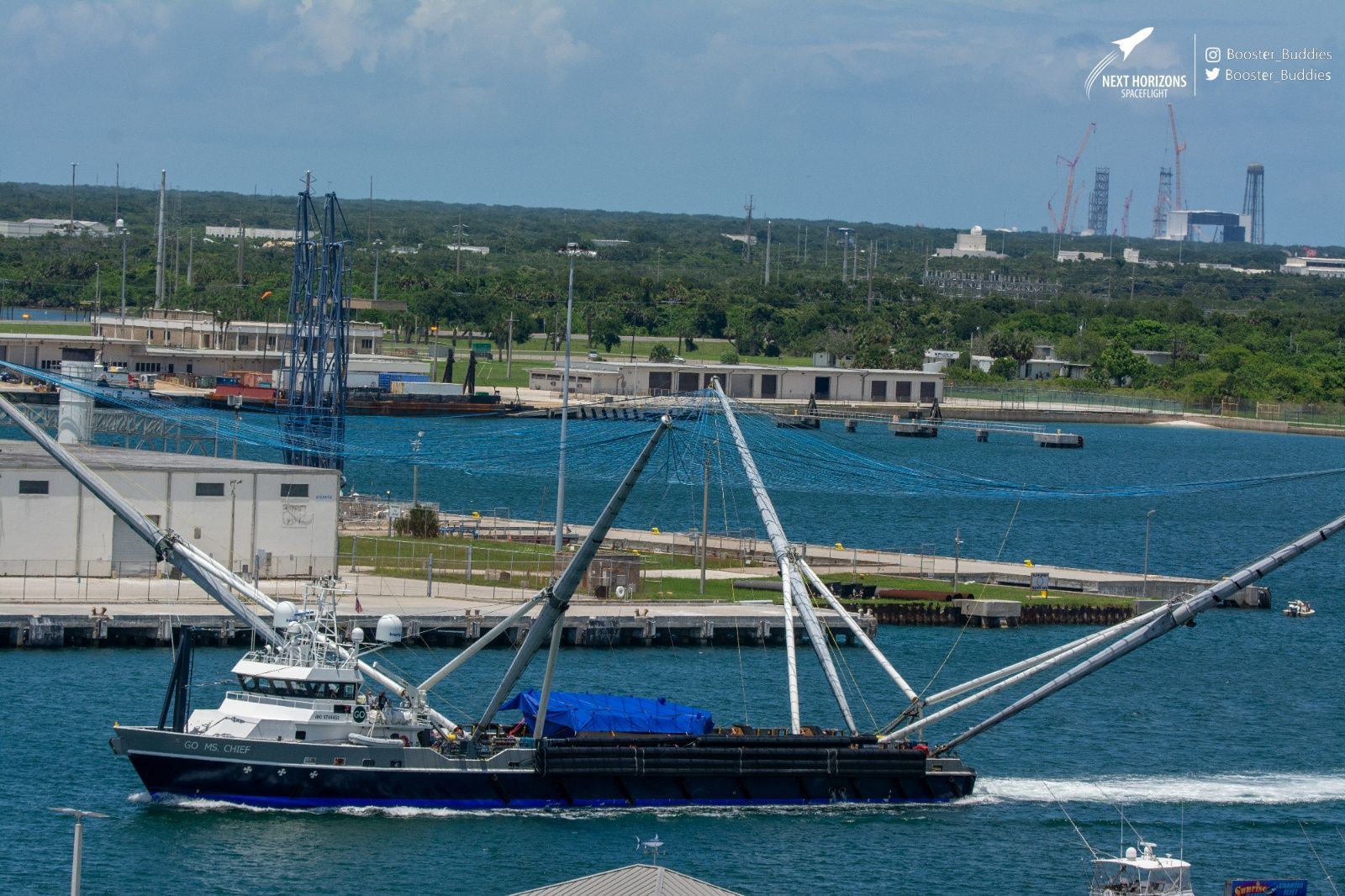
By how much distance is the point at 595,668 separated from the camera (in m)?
68.6

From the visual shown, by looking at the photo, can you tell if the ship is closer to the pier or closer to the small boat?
the small boat

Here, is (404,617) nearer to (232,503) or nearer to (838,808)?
(232,503)

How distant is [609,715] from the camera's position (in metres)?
52.4

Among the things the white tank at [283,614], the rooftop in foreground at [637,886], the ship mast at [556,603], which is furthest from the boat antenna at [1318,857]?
the white tank at [283,614]

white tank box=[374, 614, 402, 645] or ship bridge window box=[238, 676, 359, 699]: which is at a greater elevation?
white tank box=[374, 614, 402, 645]

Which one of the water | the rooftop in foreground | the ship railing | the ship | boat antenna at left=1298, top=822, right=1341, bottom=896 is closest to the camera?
the rooftop in foreground

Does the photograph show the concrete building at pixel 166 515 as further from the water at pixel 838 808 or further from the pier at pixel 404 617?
the water at pixel 838 808

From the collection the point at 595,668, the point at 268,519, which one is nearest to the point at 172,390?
the point at 268,519

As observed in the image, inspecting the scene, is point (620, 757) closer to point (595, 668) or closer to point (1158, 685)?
point (595, 668)

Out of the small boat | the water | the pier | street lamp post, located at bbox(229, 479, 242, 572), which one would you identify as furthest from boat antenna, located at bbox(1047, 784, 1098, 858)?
street lamp post, located at bbox(229, 479, 242, 572)

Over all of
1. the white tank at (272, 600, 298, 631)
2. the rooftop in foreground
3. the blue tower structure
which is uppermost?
the blue tower structure

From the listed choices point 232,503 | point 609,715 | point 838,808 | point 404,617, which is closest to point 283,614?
point 609,715

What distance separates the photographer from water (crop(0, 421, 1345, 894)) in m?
46.2

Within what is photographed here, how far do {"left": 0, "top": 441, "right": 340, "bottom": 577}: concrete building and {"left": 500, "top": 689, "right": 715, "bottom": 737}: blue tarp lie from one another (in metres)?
22.6
